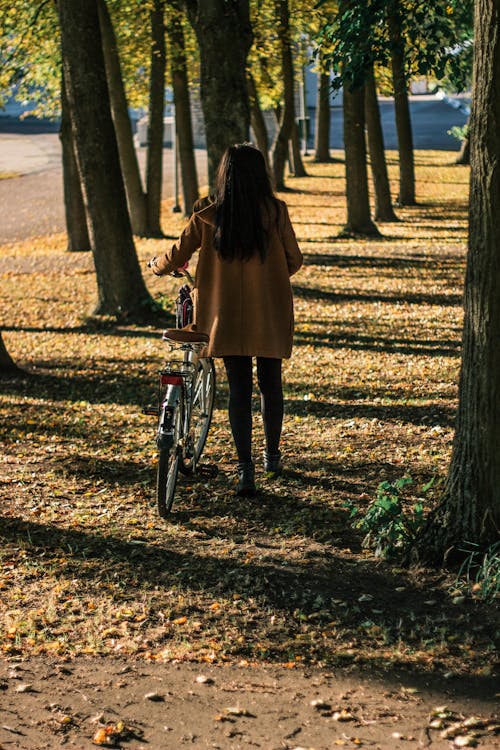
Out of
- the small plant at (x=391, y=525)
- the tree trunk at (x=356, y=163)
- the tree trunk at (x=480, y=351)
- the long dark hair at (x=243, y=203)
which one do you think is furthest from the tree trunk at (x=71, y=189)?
the tree trunk at (x=480, y=351)

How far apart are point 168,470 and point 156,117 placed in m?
16.6

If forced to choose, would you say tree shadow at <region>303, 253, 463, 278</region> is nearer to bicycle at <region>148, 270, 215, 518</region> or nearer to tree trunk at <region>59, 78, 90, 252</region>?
tree trunk at <region>59, 78, 90, 252</region>

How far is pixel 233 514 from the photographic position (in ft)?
21.1

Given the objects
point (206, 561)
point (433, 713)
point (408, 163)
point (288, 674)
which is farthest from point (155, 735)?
point (408, 163)

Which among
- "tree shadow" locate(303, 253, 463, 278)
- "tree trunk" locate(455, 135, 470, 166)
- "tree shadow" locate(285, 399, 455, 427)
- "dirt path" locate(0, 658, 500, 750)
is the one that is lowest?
"dirt path" locate(0, 658, 500, 750)

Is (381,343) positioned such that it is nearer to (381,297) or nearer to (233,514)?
(381,297)

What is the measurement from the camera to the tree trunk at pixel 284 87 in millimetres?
22203

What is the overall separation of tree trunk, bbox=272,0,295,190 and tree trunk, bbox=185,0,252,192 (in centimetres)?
914

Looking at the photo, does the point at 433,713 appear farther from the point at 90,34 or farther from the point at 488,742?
the point at 90,34


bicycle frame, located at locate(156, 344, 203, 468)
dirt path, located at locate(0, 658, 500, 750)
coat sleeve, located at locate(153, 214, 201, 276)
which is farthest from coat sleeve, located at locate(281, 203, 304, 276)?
dirt path, located at locate(0, 658, 500, 750)

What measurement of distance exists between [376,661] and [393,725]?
1.78 ft

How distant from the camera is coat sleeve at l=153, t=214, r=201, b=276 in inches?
247

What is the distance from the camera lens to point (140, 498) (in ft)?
22.7

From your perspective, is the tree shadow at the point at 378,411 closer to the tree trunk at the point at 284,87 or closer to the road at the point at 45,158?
the tree trunk at the point at 284,87
